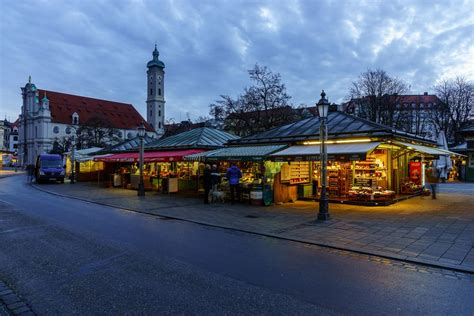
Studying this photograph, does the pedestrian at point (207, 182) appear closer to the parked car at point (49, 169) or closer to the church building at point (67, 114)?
the parked car at point (49, 169)

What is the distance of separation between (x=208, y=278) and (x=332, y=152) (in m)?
8.91

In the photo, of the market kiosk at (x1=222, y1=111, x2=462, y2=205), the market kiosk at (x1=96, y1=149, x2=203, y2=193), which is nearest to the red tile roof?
the market kiosk at (x1=96, y1=149, x2=203, y2=193)

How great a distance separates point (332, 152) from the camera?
41.3 feet

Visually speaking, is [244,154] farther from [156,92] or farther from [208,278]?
[156,92]

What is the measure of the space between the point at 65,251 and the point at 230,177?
8741mm

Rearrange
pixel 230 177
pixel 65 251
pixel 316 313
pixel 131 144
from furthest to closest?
pixel 131 144, pixel 230 177, pixel 65 251, pixel 316 313

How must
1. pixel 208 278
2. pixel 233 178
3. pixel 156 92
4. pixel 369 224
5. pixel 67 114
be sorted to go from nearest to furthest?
pixel 208 278
pixel 369 224
pixel 233 178
pixel 67 114
pixel 156 92

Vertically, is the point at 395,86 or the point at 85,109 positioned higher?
the point at 85,109

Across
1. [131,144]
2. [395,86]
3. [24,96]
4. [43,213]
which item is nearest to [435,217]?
[43,213]

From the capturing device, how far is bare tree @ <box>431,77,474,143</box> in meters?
39.2

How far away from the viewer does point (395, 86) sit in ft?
120

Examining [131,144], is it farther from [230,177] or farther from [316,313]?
[316,313]

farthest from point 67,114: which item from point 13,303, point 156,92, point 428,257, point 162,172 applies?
point 428,257

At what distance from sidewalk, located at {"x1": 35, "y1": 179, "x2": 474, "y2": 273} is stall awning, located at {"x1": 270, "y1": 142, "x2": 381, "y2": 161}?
6.71 feet
